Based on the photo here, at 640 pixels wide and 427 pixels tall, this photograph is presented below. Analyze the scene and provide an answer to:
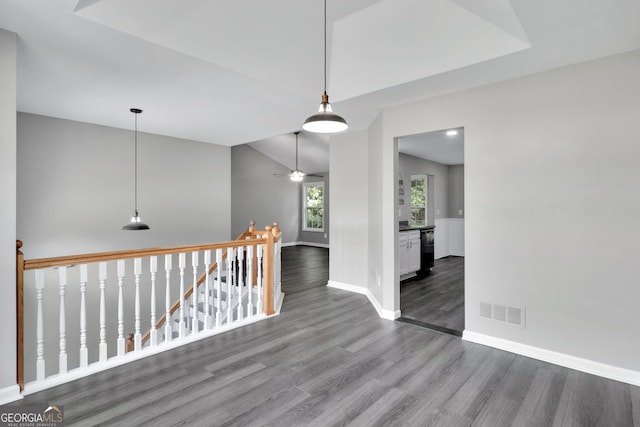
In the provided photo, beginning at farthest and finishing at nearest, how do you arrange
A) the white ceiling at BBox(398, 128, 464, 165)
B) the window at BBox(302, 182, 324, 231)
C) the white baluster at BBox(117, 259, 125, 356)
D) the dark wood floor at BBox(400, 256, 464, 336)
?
1. the window at BBox(302, 182, 324, 231)
2. the white ceiling at BBox(398, 128, 464, 165)
3. the dark wood floor at BBox(400, 256, 464, 336)
4. the white baluster at BBox(117, 259, 125, 356)

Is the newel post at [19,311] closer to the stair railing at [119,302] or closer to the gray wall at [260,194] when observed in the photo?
the stair railing at [119,302]

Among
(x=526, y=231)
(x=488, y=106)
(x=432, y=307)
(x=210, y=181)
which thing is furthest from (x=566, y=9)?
(x=210, y=181)

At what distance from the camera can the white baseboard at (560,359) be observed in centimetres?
252

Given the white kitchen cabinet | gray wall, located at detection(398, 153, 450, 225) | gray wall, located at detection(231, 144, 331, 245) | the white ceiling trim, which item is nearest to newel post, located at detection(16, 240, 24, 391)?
the white ceiling trim

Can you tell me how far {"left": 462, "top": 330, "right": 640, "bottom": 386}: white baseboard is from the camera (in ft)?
8.27

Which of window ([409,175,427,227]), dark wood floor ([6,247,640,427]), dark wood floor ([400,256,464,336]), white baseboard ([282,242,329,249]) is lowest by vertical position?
dark wood floor ([6,247,640,427])

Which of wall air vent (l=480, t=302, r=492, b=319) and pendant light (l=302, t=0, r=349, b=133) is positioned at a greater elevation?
pendant light (l=302, t=0, r=349, b=133)

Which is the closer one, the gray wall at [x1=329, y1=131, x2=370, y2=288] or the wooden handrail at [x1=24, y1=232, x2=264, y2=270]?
the wooden handrail at [x1=24, y1=232, x2=264, y2=270]

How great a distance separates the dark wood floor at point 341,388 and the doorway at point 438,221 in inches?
31.3

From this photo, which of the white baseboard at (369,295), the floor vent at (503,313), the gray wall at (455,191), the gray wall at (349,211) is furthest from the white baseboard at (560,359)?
the gray wall at (455,191)

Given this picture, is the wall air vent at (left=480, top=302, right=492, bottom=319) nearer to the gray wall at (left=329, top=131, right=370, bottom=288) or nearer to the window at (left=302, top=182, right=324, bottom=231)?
the gray wall at (left=329, top=131, right=370, bottom=288)

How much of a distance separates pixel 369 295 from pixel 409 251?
60.0 inches

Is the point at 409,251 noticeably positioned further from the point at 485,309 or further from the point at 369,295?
the point at 485,309

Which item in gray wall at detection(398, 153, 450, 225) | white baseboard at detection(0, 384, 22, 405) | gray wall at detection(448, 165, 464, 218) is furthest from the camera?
gray wall at detection(448, 165, 464, 218)
